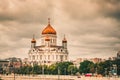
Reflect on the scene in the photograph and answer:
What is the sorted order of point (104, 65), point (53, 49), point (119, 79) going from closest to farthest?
point (119, 79), point (104, 65), point (53, 49)

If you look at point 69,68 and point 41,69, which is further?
point 41,69

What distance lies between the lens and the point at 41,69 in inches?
5901

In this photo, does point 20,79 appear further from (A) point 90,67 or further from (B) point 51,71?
(B) point 51,71

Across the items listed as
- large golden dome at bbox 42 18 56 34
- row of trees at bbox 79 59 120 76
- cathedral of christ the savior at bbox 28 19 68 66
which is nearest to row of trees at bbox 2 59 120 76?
row of trees at bbox 79 59 120 76

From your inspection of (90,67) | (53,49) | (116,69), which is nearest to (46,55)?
(53,49)

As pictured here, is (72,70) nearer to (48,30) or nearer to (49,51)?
(49,51)

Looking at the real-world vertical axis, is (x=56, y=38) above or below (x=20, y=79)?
above

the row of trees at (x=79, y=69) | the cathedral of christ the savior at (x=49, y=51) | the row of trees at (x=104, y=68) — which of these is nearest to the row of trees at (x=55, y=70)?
the row of trees at (x=79, y=69)

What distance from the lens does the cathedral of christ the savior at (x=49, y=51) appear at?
16938cm

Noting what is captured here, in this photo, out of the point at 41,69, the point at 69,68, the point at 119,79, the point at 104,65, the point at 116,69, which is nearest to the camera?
the point at 119,79

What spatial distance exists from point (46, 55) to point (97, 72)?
5407cm

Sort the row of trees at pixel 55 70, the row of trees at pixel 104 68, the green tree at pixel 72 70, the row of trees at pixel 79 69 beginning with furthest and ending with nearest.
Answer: the row of trees at pixel 55 70 < the green tree at pixel 72 70 < the row of trees at pixel 79 69 < the row of trees at pixel 104 68

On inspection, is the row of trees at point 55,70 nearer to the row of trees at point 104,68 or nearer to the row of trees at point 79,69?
the row of trees at point 79,69

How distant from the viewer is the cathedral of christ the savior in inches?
6668
